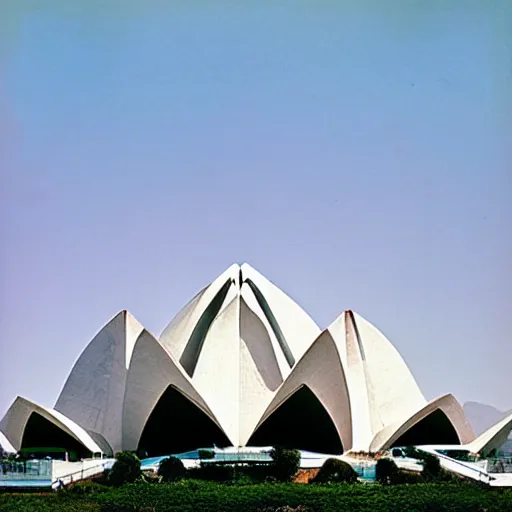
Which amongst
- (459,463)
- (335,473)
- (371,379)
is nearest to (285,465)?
(335,473)

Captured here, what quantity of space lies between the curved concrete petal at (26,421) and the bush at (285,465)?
601cm

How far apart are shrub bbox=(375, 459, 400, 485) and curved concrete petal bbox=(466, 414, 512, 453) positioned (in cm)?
427

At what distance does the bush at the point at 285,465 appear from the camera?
20609 mm

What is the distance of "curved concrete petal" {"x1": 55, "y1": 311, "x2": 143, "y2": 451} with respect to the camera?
84.8ft

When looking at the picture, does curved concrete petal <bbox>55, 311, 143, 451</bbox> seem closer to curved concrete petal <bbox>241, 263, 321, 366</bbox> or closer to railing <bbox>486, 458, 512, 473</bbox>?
curved concrete petal <bbox>241, 263, 321, 366</bbox>

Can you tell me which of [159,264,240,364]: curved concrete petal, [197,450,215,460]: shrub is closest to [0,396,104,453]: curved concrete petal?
[197,450,215,460]: shrub

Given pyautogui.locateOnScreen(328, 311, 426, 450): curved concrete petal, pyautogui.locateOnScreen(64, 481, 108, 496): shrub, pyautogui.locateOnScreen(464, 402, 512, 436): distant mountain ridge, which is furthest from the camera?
pyautogui.locateOnScreen(464, 402, 512, 436): distant mountain ridge

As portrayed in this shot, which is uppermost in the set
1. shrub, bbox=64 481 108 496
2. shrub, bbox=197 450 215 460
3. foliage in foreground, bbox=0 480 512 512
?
shrub, bbox=197 450 215 460

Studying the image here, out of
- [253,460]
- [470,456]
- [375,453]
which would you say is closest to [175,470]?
[253,460]

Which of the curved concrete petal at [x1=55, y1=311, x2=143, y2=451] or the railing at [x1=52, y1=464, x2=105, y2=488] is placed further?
the curved concrete petal at [x1=55, y1=311, x2=143, y2=451]

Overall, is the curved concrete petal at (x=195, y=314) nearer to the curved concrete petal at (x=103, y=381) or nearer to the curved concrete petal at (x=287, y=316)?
the curved concrete petal at (x=287, y=316)

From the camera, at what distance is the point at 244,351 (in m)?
26.4

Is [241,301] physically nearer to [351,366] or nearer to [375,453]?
[351,366]

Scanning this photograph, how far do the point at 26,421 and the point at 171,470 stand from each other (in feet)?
21.4
